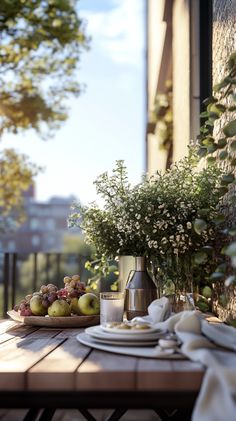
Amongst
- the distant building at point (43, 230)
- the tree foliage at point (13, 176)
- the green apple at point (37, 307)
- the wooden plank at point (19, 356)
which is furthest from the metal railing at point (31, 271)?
the wooden plank at point (19, 356)

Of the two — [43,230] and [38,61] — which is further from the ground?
[38,61]

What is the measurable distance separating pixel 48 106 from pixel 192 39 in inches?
142

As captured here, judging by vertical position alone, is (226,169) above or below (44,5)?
below

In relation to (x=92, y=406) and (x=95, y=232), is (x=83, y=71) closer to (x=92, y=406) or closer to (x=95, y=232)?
(x=95, y=232)

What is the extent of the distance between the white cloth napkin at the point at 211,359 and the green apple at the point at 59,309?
495 millimetres

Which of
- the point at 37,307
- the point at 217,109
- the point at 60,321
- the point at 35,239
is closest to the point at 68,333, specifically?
the point at 60,321

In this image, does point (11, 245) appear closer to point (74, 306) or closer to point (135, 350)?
point (74, 306)

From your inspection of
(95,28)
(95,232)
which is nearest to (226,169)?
(95,232)

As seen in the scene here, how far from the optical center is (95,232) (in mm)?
2094

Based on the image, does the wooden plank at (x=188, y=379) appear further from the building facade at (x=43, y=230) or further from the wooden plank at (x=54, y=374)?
the building facade at (x=43, y=230)

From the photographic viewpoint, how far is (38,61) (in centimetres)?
640

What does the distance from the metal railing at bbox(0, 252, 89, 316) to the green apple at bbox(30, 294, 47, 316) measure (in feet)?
8.38

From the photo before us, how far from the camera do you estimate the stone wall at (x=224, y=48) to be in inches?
74.3

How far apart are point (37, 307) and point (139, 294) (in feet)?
1.11
